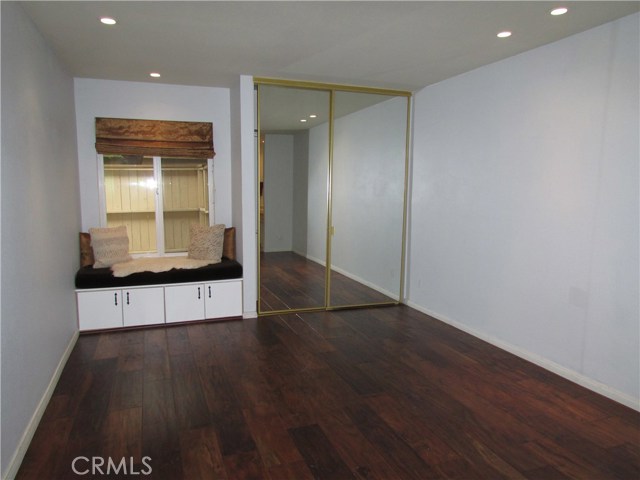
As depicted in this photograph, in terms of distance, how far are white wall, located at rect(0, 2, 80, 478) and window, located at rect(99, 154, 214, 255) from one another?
96 centimetres

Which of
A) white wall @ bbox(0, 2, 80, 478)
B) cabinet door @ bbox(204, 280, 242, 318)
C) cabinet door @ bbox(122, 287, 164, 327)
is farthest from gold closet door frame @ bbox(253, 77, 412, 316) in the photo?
white wall @ bbox(0, 2, 80, 478)

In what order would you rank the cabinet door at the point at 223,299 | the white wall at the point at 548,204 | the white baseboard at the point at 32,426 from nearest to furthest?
the white baseboard at the point at 32,426 → the white wall at the point at 548,204 → the cabinet door at the point at 223,299

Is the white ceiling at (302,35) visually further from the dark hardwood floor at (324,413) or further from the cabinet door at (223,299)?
the dark hardwood floor at (324,413)

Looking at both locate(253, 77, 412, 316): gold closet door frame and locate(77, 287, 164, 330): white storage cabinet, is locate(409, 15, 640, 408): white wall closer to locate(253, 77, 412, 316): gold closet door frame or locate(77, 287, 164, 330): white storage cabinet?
locate(253, 77, 412, 316): gold closet door frame

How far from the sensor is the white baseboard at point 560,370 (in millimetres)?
3012

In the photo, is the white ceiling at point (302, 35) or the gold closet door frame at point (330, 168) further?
the gold closet door frame at point (330, 168)

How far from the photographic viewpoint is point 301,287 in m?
5.37

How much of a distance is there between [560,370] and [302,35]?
3187mm

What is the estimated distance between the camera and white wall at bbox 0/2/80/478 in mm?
2307

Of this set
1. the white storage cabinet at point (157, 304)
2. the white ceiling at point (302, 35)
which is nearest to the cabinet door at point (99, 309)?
the white storage cabinet at point (157, 304)

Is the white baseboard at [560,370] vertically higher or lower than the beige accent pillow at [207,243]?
lower

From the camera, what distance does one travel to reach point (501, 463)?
2.38 m

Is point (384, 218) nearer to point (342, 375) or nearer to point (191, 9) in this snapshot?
point (342, 375)

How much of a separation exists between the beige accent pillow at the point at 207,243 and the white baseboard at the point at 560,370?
2596 mm
